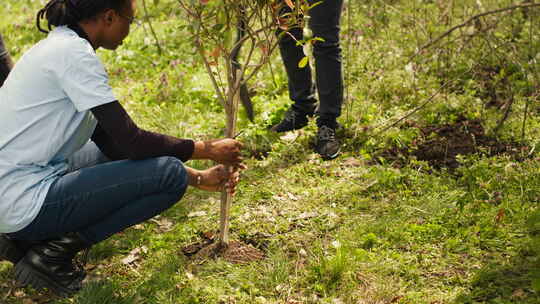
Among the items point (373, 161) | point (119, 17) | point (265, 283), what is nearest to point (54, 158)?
point (119, 17)

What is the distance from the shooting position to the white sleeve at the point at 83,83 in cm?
208

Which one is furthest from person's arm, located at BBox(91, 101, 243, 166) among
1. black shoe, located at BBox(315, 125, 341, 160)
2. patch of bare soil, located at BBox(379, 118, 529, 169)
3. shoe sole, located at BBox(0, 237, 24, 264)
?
patch of bare soil, located at BBox(379, 118, 529, 169)

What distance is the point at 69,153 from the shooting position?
2.38 meters

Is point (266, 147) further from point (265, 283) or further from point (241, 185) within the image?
point (265, 283)

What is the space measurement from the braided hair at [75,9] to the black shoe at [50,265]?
0.96 meters

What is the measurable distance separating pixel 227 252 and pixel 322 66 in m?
1.46

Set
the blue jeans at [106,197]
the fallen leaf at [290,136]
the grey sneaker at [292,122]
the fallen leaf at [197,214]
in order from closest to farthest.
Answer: the blue jeans at [106,197], the fallen leaf at [197,214], the fallen leaf at [290,136], the grey sneaker at [292,122]

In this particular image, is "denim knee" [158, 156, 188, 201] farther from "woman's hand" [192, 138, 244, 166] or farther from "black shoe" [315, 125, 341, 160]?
"black shoe" [315, 125, 341, 160]

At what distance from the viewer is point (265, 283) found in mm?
2453

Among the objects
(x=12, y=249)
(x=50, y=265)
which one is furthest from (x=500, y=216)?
(x=12, y=249)

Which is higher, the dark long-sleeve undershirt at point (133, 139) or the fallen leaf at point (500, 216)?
the dark long-sleeve undershirt at point (133, 139)

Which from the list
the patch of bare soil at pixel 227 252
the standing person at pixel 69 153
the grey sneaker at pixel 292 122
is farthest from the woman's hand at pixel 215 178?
the grey sneaker at pixel 292 122

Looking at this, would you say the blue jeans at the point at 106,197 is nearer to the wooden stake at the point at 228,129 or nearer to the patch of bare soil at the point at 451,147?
the wooden stake at the point at 228,129

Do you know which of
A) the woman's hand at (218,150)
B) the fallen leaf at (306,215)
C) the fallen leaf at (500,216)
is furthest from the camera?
the fallen leaf at (306,215)
